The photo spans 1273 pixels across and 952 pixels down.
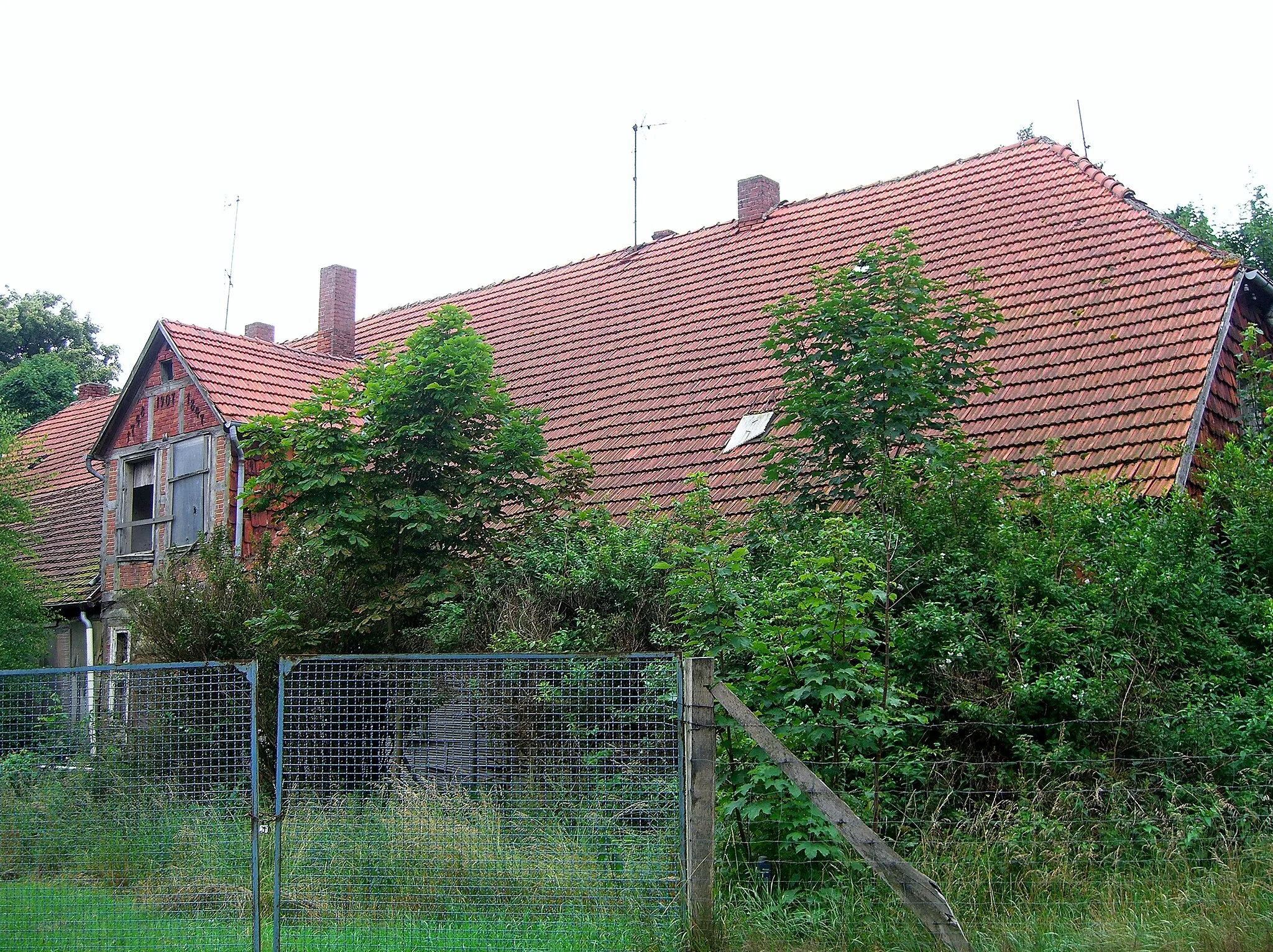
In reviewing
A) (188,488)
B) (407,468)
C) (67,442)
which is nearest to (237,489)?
(188,488)

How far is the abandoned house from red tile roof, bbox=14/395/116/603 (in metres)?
0.08

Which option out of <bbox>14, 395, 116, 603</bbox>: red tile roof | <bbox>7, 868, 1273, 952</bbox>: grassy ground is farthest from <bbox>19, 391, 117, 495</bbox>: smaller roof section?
<bbox>7, 868, 1273, 952</bbox>: grassy ground

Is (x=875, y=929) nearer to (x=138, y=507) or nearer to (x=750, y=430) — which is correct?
(x=750, y=430)

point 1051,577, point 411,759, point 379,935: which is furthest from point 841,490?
point 379,935

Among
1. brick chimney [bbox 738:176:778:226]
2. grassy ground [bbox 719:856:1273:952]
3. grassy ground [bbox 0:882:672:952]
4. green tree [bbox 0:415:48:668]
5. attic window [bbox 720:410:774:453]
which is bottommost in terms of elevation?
grassy ground [bbox 0:882:672:952]

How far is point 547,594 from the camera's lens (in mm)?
10234

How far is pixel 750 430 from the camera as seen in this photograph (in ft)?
47.8

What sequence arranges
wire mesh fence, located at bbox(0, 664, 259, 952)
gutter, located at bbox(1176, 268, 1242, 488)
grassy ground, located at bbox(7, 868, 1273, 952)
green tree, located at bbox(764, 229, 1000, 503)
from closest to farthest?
grassy ground, located at bbox(7, 868, 1273, 952), wire mesh fence, located at bbox(0, 664, 259, 952), green tree, located at bbox(764, 229, 1000, 503), gutter, located at bbox(1176, 268, 1242, 488)

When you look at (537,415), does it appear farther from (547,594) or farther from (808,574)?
(808,574)

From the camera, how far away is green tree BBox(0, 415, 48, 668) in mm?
16625

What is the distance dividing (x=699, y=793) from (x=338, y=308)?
59.1 ft

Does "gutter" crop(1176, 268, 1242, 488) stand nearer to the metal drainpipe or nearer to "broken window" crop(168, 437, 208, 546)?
the metal drainpipe

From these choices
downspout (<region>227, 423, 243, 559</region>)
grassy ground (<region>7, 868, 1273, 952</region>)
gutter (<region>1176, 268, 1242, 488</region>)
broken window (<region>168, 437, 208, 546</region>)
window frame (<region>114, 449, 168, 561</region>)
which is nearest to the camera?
grassy ground (<region>7, 868, 1273, 952</region>)

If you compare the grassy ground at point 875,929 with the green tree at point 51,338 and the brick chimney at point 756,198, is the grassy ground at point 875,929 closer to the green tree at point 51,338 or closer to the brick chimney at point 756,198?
the brick chimney at point 756,198
